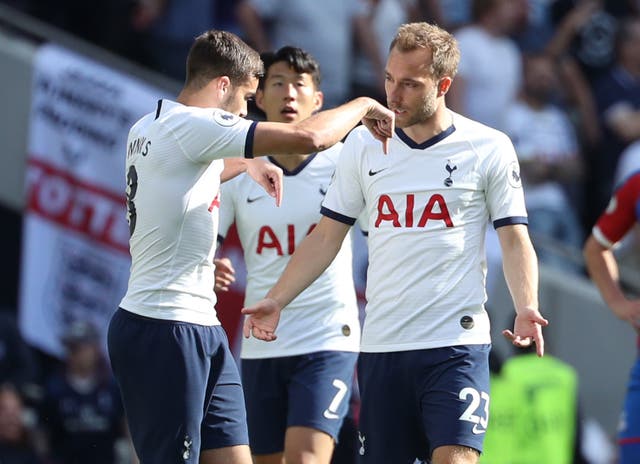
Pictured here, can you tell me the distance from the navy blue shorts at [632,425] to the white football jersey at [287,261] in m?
1.52

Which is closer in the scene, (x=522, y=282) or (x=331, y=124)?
(x=331, y=124)

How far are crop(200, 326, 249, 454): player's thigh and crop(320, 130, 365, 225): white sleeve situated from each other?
89 centimetres

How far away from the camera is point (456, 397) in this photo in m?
6.73

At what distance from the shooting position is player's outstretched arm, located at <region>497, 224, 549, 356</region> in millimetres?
6617

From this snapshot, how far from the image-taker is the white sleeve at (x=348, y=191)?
23.5ft

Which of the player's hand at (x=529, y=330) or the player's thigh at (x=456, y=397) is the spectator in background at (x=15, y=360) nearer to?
the player's thigh at (x=456, y=397)

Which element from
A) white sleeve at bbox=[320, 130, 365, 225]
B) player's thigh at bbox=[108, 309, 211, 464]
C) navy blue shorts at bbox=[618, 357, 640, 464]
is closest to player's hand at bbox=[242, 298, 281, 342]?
player's thigh at bbox=[108, 309, 211, 464]

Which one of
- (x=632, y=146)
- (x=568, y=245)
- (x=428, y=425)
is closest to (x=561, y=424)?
(x=568, y=245)

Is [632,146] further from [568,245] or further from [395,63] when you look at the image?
[395,63]

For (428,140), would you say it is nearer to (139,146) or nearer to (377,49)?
(139,146)

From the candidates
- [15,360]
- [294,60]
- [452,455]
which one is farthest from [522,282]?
[15,360]

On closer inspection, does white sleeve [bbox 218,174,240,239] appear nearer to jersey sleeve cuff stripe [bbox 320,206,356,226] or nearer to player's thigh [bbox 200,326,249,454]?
jersey sleeve cuff stripe [bbox 320,206,356,226]

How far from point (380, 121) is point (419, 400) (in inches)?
50.9

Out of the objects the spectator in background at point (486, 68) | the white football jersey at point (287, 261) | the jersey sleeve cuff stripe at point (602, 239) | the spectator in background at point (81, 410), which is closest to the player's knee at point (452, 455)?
the white football jersey at point (287, 261)
